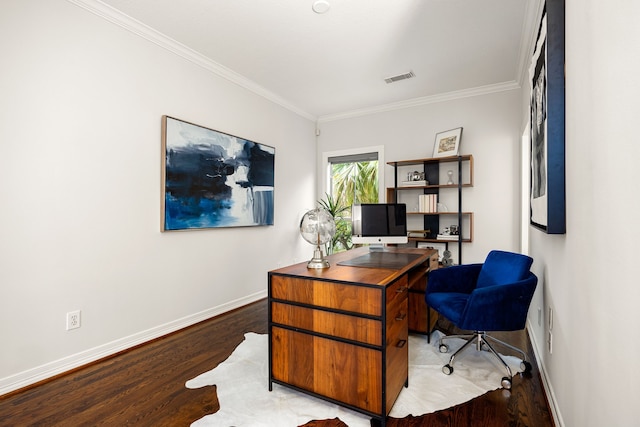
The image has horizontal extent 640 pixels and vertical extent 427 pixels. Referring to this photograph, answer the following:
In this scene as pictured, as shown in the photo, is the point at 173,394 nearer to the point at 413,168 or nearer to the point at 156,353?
the point at 156,353

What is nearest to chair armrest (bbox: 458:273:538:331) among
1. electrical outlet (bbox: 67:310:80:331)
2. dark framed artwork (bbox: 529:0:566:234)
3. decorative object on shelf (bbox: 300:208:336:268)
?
dark framed artwork (bbox: 529:0:566:234)

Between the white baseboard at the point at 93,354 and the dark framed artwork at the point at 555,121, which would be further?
the white baseboard at the point at 93,354

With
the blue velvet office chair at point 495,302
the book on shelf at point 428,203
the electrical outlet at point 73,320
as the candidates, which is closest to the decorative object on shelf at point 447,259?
the book on shelf at point 428,203

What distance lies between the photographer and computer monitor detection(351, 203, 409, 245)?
2.99 m

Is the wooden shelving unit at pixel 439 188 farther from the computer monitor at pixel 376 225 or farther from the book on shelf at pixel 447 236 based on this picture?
the computer monitor at pixel 376 225

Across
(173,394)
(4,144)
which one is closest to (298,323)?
(173,394)

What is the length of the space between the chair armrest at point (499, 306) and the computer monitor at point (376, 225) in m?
0.96

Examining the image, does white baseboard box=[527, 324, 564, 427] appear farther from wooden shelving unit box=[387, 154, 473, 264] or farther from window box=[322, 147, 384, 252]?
window box=[322, 147, 384, 252]

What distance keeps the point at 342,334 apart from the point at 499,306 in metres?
1.13

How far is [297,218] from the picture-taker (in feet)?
16.0

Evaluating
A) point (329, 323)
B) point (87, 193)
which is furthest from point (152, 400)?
point (87, 193)

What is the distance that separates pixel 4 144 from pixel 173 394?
6.16 feet

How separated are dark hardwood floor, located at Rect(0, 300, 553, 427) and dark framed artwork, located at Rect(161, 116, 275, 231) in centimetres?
118

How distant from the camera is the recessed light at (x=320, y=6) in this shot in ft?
7.87
